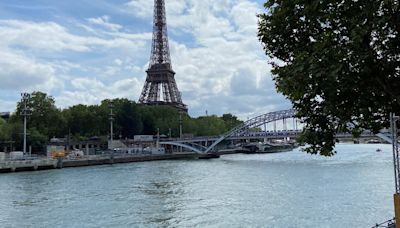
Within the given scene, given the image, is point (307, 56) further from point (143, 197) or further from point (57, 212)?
point (143, 197)

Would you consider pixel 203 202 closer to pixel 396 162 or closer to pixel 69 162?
pixel 396 162

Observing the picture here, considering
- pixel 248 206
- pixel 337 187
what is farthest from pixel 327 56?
pixel 337 187

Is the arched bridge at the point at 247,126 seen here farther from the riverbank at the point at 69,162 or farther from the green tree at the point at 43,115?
the green tree at the point at 43,115

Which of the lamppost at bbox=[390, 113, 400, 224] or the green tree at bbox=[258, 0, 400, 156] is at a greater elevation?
the green tree at bbox=[258, 0, 400, 156]

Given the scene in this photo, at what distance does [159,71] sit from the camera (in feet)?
303

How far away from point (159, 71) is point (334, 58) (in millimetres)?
87927

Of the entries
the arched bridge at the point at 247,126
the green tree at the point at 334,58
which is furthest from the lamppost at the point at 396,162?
the arched bridge at the point at 247,126

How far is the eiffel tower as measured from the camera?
93.1 metres

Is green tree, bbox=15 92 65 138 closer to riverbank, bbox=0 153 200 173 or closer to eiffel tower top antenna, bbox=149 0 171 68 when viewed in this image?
riverbank, bbox=0 153 200 173

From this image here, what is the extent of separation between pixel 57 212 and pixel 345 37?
15.3 m

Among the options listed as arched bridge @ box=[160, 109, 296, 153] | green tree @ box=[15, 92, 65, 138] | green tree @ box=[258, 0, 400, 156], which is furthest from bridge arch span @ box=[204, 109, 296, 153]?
green tree @ box=[258, 0, 400, 156]

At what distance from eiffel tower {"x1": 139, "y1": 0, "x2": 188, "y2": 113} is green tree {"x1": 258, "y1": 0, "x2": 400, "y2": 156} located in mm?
85700

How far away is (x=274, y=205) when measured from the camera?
18906 mm

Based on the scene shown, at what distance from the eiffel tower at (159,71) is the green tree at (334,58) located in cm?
8570
